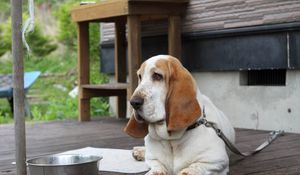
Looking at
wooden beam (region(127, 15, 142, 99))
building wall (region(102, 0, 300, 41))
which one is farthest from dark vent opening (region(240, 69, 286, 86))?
wooden beam (region(127, 15, 142, 99))

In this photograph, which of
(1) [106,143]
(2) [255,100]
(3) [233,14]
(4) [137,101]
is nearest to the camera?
(4) [137,101]

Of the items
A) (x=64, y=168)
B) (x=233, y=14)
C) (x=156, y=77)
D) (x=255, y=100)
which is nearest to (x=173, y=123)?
(x=156, y=77)

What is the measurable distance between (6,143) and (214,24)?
1.97 metres

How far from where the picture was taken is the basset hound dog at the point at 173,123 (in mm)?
2254

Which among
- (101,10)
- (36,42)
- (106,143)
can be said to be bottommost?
(106,143)

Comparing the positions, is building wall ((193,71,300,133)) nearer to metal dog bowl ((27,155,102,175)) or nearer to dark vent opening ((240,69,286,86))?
dark vent opening ((240,69,286,86))

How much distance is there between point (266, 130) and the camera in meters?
4.31

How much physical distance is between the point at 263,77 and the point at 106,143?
143 cm

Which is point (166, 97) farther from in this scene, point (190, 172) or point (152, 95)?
point (190, 172)

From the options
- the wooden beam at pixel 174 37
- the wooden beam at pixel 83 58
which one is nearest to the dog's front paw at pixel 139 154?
the wooden beam at pixel 174 37

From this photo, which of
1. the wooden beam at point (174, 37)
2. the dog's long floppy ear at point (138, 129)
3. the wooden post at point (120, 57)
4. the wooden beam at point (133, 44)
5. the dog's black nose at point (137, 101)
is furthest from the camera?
the wooden post at point (120, 57)

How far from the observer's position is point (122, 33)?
18.4ft

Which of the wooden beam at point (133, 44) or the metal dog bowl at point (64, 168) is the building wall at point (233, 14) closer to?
the wooden beam at point (133, 44)

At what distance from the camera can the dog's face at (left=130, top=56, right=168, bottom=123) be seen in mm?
2237
